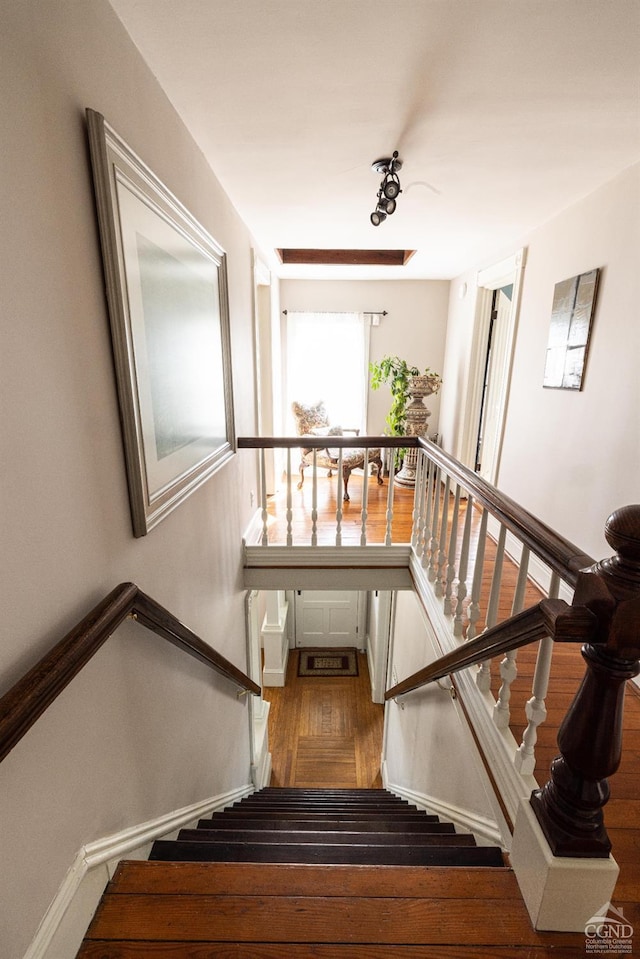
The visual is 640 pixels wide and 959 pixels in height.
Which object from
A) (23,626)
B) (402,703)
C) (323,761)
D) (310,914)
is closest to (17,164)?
(23,626)

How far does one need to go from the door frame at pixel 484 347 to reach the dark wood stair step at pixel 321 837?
2.55 m

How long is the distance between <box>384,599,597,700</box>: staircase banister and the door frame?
2.41m

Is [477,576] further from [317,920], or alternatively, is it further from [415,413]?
[415,413]

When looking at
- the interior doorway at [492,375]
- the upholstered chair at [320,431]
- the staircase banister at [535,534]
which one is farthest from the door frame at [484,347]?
the staircase banister at [535,534]

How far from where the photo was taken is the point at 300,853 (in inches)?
54.2

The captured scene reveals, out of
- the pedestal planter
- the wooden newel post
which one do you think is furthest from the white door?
the wooden newel post

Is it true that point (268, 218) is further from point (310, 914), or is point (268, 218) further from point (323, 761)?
point (323, 761)

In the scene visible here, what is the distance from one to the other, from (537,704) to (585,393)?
183cm

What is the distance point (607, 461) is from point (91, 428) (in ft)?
7.45

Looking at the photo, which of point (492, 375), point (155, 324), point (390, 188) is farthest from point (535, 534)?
point (492, 375)

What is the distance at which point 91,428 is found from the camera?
102 centimetres

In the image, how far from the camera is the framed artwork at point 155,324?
1065 millimetres

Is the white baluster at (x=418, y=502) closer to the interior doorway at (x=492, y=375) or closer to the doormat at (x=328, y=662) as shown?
the interior doorway at (x=492, y=375)

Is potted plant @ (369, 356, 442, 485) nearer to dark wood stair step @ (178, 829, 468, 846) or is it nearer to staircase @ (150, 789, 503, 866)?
staircase @ (150, 789, 503, 866)
